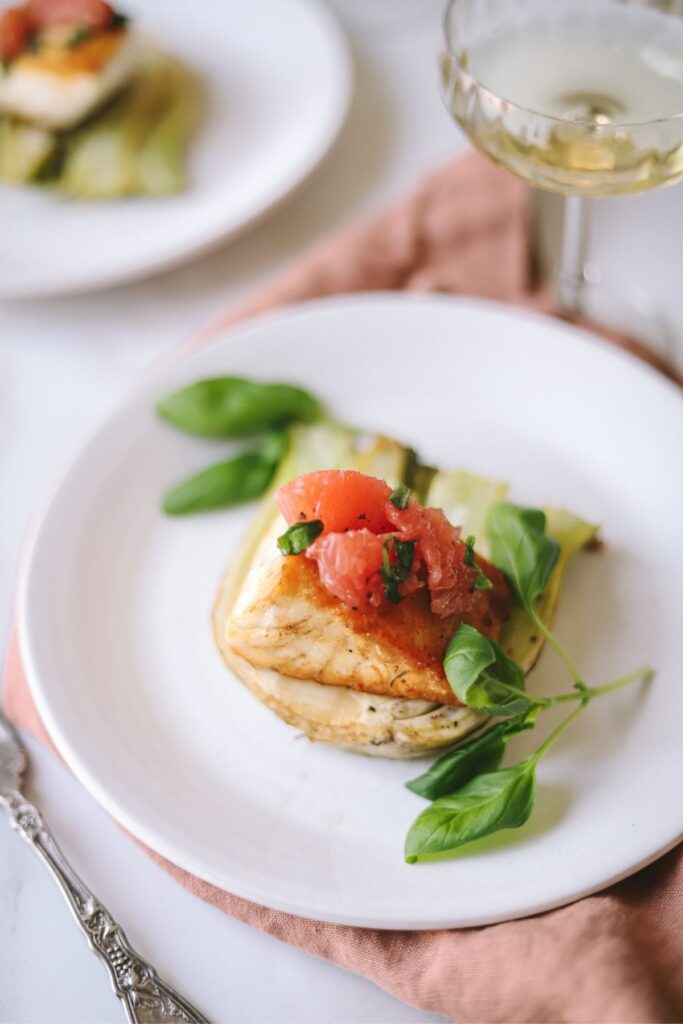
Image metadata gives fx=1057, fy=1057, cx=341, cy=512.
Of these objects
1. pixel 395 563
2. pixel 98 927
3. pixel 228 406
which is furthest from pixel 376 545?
pixel 98 927

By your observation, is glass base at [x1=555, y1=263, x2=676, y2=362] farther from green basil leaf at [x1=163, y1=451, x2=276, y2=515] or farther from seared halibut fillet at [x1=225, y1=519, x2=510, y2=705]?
seared halibut fillet at [x1=225, y1=519, x2=510, y2=705]

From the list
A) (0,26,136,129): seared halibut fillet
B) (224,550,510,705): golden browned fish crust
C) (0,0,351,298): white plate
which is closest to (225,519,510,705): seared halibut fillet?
(224,550,510,705): golden browned fish crust

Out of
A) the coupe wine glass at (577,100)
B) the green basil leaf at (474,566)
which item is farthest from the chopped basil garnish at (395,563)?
the coupe wine glass at (577,100)

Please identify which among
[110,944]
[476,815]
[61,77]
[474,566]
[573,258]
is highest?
[61,77]

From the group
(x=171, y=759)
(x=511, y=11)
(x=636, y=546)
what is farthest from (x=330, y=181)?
(x=171, y=759)

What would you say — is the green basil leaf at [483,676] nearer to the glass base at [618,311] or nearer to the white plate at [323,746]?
the white plate at [323,746]

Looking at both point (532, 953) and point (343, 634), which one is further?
point (343, 634)

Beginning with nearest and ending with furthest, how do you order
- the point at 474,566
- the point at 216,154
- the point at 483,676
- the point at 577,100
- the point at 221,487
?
the point at 483,676 → the point at 474,566 → the point at 221,487 → the point at 577,100 → the point at 216,154

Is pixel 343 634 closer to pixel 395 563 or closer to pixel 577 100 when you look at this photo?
pixel 395 563
